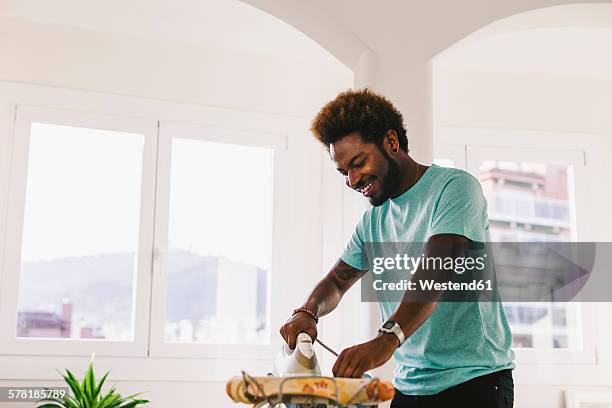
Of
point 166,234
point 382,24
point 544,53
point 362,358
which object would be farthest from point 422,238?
point 544,53

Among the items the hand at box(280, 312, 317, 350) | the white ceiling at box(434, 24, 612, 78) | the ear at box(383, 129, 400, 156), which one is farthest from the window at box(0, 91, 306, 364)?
the ear at box(383, 129, 400, 156)

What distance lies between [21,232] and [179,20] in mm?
1235

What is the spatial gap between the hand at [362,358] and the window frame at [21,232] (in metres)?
2.32

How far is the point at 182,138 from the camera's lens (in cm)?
375

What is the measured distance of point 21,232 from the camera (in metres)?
3.42

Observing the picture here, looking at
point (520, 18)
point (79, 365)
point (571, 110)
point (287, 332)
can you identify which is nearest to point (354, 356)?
point (287, 332)

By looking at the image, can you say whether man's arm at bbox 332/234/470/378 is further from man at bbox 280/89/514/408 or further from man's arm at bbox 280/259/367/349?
man's arm at bbox 280/259/367/349

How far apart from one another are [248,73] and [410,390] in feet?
8.22

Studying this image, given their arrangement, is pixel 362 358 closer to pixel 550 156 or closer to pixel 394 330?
pixel 394 330

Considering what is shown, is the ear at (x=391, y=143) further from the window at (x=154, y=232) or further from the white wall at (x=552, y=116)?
the white wall at (x=552, y=116)

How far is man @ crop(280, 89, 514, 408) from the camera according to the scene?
1.62m

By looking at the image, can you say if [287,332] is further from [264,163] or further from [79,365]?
[264,163]

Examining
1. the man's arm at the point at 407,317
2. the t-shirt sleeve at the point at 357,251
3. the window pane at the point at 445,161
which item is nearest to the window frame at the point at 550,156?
the window pane at the point at 445,161

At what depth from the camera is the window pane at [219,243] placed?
3705mm
